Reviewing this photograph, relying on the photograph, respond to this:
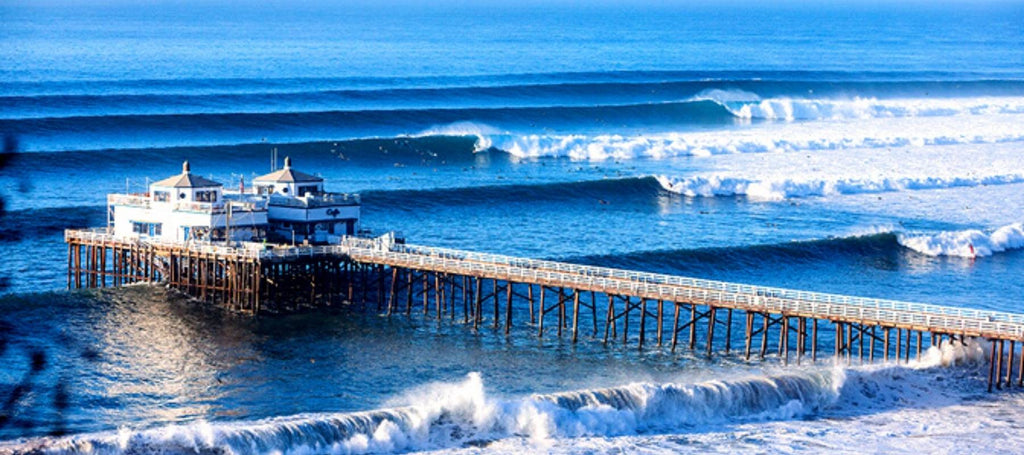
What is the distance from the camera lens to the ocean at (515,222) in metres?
39.8

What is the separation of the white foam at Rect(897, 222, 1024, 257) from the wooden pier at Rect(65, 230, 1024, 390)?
14.9m

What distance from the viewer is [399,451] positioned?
37.8 meters

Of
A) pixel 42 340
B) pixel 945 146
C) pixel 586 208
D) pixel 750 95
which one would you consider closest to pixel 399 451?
pixel 42 340

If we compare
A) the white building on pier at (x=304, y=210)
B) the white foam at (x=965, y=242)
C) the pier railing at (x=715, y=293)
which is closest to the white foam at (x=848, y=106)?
the white foam at (x=965, y=242)

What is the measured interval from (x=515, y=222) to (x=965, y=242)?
1863 cm

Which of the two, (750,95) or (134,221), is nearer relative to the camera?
(134,221)

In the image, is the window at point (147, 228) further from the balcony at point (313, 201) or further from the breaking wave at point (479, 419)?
the breaking wave at point (479, 419)

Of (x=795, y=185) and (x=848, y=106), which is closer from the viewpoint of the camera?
(x=795, y=185)

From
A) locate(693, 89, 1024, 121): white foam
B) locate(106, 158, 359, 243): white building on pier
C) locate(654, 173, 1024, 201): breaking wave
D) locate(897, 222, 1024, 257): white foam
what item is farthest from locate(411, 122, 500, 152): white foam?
locate(106, 158, 359, 243): white building on pier

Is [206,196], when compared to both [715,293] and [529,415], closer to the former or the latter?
[715,293]

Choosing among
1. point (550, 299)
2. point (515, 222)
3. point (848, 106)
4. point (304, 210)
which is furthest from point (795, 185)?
point (848, 106)

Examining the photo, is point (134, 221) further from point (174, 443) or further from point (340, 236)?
point (174, 443)

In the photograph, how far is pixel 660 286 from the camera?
47812mm

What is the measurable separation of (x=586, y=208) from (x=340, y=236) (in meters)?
21.4
